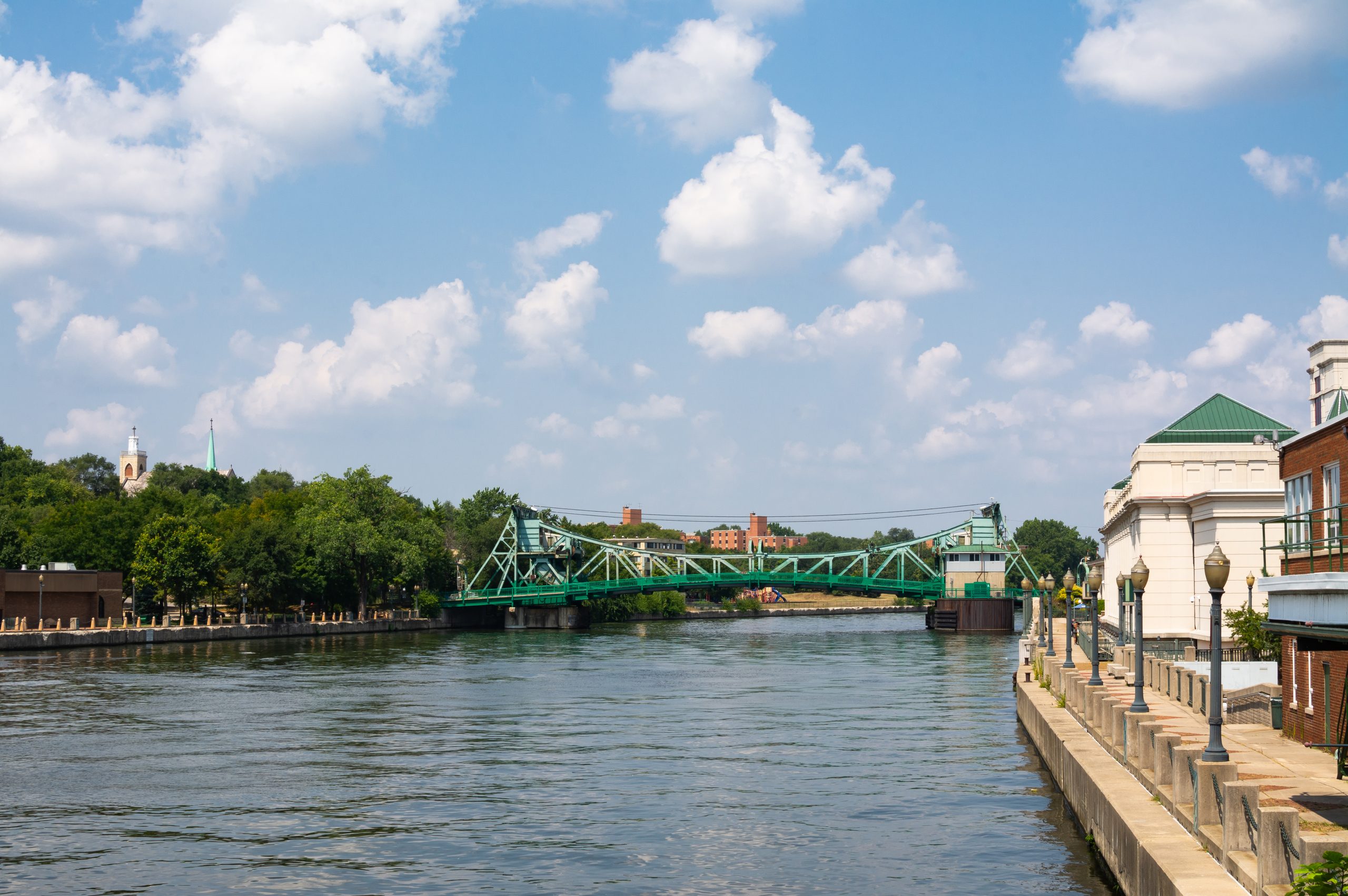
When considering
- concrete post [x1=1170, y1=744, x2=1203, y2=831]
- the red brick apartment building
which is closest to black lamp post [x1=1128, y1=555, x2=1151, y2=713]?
the red brick apartment building

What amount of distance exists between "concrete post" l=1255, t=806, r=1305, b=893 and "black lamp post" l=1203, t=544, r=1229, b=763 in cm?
371

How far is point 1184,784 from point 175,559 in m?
100

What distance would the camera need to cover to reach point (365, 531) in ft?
399

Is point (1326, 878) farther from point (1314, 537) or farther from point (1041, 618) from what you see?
point (1041, 618)

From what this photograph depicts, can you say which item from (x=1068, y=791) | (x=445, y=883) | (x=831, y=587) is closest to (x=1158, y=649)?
(x=1068, y=791)

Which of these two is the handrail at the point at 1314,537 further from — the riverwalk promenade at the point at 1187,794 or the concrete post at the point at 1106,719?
the concrete post at the point at 1106,719

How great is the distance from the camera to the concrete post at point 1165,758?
18219 millimetres

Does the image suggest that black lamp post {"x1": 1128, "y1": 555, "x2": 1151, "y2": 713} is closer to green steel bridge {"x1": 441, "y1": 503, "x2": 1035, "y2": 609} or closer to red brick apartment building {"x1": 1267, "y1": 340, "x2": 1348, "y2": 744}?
red brick apartment building {"x1": 1267, "y1": 340, "x2": 1348, "y2": 744}

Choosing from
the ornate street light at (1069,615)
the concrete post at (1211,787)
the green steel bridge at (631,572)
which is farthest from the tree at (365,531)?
the concrete post at (1211,787)

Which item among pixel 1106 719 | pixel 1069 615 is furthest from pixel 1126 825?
pixel 1069 615

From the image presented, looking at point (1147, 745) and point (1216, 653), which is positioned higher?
point (1216, 653)

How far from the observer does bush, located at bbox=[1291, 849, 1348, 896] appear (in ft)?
34.5

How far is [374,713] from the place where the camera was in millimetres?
45500

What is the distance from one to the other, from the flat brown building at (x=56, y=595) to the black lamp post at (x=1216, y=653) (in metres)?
91.6
